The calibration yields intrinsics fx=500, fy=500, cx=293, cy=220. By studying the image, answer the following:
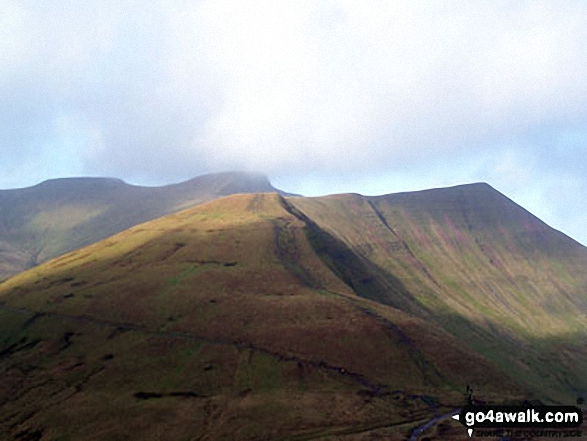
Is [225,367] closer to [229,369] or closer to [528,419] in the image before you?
[229,369]

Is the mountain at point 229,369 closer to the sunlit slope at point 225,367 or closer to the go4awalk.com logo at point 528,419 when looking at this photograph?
the sunlit slope at point 225,367

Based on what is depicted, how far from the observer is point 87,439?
4414 inches

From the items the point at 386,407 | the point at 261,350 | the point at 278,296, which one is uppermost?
the point at 278,296

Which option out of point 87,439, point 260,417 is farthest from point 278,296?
point 87,439

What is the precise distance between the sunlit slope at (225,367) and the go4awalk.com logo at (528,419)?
573 inches

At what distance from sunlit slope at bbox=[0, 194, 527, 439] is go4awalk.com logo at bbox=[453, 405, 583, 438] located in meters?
14.5

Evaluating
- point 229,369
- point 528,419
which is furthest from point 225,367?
point 528,419

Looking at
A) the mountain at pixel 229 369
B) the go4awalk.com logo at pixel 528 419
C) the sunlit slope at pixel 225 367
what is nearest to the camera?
the go4awalk.com logo at pixel 528 419

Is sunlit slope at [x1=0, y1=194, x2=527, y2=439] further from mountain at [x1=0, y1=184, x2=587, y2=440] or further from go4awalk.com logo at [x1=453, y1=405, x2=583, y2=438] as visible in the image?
go4awalk.com logo at [x1=453, y1=405, x2=583, y2=438]

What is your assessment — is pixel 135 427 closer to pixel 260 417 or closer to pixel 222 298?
pixel 260 417

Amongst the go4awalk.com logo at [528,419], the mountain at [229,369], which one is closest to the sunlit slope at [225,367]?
the mountain at [229,369]

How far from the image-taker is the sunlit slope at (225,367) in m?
119

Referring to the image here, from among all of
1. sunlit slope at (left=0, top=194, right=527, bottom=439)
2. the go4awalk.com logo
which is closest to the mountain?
sunlit slope at (left=0, top=194, right=527, bottom=439)

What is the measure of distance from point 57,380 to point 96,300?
177 feet
